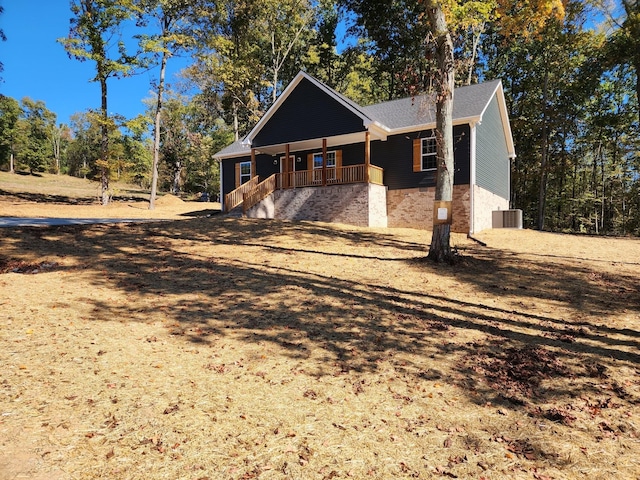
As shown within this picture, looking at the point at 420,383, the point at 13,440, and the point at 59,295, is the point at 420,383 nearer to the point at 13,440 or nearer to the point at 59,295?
the point at 13,440

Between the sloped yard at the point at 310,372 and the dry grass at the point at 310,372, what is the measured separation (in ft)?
0.07

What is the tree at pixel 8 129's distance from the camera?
177 ft

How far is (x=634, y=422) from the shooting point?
3385 mm

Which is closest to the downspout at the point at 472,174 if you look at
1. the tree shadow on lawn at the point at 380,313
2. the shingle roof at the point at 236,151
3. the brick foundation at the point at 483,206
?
the brick foundation at the point at 483,206

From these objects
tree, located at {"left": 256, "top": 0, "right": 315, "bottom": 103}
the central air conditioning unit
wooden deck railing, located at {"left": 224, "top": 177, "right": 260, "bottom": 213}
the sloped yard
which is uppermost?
tree, located at {"left": 256, "top": 0, "right": 315, "bottom": 103}

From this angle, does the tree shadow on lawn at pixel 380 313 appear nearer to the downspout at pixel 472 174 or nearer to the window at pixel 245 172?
the downspout at pixel 472 174

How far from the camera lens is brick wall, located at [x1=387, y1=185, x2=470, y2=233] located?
1638 centimetres

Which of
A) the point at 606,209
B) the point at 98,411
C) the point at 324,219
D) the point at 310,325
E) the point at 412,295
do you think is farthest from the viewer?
the point at 606,209

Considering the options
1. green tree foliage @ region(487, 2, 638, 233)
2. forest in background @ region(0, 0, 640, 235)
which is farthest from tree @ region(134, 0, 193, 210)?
green tree foliage @ region(487, 2, 638, 233)

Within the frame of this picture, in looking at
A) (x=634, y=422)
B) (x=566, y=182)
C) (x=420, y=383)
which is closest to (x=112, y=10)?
(x=420, y=383)

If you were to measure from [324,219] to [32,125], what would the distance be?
2833 inches

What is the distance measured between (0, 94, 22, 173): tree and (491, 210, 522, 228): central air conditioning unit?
68192 millimetres

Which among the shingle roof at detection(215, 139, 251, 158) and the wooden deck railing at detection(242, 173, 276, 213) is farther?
the shingle roof at detection(215, 139, 251, 158)

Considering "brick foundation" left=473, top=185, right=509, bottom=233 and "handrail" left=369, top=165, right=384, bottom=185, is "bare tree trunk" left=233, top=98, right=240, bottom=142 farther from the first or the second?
"brick foundation" left=473, top=185, right=509, bottom=233
